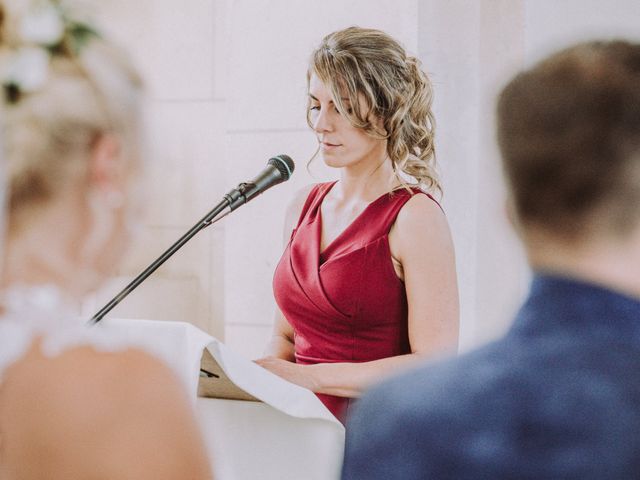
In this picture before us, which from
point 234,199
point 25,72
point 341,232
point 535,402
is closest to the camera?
point 535,402

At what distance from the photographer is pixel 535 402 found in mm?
792

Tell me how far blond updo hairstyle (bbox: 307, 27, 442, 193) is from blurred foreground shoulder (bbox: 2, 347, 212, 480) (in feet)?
5.95

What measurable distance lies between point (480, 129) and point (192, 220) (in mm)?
1350

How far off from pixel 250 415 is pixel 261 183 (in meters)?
0.60

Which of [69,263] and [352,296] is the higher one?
[69,263]

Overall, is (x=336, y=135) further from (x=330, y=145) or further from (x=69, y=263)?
(x=69, y=263)

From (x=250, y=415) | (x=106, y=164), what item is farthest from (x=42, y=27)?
(x=250, y=415)

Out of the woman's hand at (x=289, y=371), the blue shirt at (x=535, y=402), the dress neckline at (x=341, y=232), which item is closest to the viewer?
the blue shirt at (x=535, y=402)

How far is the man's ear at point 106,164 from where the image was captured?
2.93 ft

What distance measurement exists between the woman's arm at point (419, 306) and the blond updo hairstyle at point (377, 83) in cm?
24

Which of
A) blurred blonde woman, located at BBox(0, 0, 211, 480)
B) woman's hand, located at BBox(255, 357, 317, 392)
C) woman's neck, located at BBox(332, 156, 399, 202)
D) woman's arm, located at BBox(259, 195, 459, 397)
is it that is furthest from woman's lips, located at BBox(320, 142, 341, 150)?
blurred blonde woman, located at BBox(0, 0, 211, 480)

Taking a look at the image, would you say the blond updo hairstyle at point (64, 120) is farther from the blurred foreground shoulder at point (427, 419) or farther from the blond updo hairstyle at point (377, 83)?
the blond updo hairstyle at point (377, 83)

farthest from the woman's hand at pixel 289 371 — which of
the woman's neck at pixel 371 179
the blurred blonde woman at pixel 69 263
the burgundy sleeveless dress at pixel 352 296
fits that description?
the blurred blonde woman at pixel 69 263

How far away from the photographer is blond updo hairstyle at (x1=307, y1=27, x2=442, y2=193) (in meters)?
2.57
